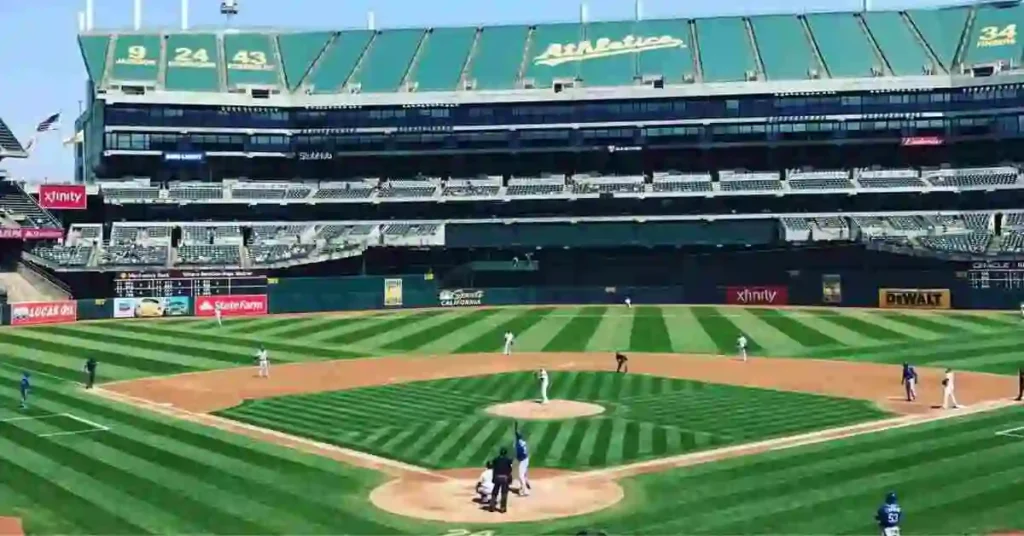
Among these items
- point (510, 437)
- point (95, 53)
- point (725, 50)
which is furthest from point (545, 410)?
point (95, 53)

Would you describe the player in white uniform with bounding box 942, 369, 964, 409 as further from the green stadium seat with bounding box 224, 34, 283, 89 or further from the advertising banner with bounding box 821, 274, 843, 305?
the green stadium seat with bounding box 224, 34, 283, 89

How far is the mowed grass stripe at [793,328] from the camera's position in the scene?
52.1 m

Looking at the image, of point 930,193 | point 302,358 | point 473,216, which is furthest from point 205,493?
point 930,193

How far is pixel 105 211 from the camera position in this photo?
8369 centimetres

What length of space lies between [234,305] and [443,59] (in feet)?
113

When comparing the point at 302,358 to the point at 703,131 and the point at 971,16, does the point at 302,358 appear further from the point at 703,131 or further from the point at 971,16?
the point at 971,16

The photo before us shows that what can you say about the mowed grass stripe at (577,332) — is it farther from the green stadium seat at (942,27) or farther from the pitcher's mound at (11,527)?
the green stadium seat at (942,27)

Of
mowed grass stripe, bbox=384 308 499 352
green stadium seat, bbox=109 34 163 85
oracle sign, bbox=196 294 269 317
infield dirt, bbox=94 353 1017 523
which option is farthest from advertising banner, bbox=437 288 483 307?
green stadium seat, bbox=109 34 163 85

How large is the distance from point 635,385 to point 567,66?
2320 inches

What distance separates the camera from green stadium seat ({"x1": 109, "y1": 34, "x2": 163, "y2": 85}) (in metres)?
88.9

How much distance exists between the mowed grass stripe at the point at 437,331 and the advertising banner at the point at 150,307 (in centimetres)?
1967

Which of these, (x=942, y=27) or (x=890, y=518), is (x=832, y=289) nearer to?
(x=942, y=27)

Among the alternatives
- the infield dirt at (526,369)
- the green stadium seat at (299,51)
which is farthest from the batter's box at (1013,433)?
the green stadium seat at (299,51)

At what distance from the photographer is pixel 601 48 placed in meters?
93.1
